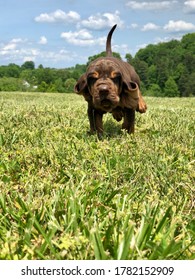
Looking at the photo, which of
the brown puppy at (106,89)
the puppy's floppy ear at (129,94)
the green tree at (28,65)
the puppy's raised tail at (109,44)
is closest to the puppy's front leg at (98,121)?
the brown puppy at (106,89)

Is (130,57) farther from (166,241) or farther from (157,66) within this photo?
(166,241)

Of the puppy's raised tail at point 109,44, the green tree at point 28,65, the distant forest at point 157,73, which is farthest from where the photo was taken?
the green tree at point 28,65

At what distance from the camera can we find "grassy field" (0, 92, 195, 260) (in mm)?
1840

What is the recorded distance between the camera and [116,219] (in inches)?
83.9

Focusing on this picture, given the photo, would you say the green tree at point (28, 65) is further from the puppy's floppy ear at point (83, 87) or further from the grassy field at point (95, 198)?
the grassy field at point (95, 198)

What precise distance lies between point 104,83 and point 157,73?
109610mm

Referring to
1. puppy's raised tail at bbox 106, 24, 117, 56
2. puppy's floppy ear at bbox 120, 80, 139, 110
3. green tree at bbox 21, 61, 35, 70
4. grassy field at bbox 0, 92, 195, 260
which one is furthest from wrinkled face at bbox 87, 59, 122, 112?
green tree at bbox 21, 61, 35, 70

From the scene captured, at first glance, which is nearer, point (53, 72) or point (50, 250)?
point (50, 250)

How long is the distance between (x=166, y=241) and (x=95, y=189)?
2.78ft

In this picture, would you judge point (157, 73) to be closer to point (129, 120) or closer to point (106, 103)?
point (129, 120)

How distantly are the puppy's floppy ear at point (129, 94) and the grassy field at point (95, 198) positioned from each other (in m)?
0.53

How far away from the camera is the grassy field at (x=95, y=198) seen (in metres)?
1.84

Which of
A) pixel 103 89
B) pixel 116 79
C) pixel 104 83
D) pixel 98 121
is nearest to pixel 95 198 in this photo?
pixel 103 89

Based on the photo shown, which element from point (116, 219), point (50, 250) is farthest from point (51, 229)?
point (116, 219)
